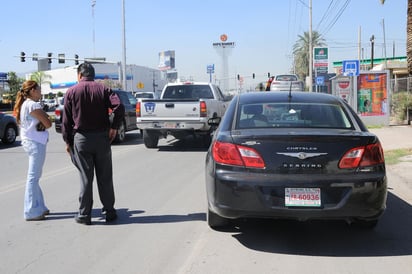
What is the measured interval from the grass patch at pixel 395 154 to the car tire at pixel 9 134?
1169cm

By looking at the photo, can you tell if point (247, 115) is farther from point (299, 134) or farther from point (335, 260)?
point (335, 260)

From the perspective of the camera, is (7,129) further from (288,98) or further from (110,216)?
(288,98)

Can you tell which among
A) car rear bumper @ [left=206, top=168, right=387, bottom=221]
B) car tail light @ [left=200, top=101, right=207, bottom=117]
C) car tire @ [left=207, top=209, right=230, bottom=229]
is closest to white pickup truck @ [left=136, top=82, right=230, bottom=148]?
car tail light @ [left=200, top=101, right=207, bottom=117]

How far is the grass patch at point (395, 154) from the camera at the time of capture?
33.1 feet

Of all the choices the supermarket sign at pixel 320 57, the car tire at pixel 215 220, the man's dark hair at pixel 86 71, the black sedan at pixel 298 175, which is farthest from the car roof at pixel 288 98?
the supermarket sign at pixel 320 57

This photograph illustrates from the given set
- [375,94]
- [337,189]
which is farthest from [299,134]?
[375,94]

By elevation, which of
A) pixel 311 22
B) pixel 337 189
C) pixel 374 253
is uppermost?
pixel 311 22

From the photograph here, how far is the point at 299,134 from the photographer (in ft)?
15.3

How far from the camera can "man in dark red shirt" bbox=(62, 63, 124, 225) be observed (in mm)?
5504

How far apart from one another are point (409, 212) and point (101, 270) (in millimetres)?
4241

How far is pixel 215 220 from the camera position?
211 inches

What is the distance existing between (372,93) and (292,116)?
15313mm

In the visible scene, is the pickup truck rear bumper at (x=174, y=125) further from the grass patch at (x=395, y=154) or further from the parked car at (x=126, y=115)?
the grass patch at (x=395, y=154)

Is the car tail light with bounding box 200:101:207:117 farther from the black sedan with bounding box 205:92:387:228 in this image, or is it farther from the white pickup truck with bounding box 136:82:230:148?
the black sedan with bounding box 205:92:387:228
